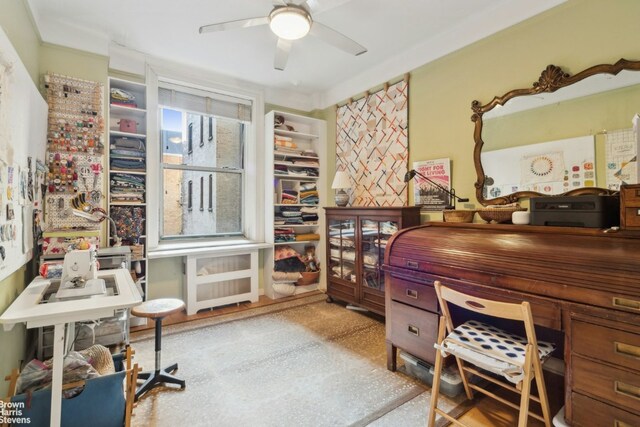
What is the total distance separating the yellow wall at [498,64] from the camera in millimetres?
1880

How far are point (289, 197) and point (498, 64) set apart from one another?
259cm

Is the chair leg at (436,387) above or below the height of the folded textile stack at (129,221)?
below

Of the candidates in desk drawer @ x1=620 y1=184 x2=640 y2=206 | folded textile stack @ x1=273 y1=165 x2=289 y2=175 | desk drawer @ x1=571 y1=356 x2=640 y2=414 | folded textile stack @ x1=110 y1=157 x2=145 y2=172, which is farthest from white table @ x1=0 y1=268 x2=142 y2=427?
folded textile stack @ x1=273 y1=165 x2=289 y2=175

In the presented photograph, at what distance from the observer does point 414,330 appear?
200cm

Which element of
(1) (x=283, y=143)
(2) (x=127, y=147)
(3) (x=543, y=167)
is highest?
(1) (x=283, y=143)

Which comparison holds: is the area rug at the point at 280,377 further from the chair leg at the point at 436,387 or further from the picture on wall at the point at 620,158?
the picture on wall at the point at 620,158

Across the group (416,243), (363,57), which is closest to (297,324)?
(416,243)

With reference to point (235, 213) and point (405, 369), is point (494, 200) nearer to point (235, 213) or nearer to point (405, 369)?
point (405, 369)

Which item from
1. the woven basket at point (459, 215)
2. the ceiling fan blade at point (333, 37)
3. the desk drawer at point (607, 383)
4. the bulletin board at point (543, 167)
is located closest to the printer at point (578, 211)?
the bulletin board at point (543, 167)

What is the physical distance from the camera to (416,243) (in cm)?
208

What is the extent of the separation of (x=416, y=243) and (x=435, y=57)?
6.18 ft

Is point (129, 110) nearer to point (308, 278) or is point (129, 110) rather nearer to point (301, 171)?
point (301, 171)

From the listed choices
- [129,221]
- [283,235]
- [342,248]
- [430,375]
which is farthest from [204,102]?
[430,375]

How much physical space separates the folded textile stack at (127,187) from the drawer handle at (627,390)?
3.59 metres
